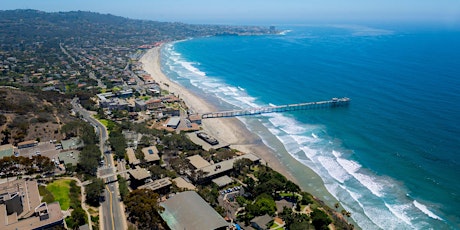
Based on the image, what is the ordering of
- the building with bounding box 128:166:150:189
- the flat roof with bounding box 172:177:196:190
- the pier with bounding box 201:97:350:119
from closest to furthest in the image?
the flat roof with bounding box 172:177:196:190, the building with bounding box 128:166:150:189, the pier with bounding box 201:97:350:119

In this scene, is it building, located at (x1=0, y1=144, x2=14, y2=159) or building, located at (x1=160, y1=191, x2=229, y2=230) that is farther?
building, located at (x1=0, y1=144, x2=14, y2=159)

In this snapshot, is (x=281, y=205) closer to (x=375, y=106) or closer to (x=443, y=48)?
(x=375, y=106)

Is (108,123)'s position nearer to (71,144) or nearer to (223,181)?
(71,144)

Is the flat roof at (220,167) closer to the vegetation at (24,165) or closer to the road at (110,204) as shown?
the road at (110,204)

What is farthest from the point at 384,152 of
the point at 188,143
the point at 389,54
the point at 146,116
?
the point at 389,54

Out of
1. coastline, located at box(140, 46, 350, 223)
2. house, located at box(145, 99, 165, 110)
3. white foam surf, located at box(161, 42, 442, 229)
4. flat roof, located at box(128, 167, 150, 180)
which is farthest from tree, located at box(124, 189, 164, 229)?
house, located at box(145, 99, 165, 110)

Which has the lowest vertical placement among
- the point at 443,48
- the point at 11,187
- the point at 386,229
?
the point at 386,229

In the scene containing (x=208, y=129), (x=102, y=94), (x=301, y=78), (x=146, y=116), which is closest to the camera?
(x=208, y=129)

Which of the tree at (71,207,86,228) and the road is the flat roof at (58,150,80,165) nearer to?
the road

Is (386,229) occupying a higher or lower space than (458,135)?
lower
